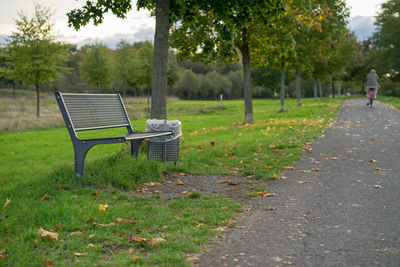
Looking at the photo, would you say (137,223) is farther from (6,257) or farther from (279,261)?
(279,261)

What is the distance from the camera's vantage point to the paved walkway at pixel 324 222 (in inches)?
138

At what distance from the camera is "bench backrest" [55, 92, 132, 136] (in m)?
6.20

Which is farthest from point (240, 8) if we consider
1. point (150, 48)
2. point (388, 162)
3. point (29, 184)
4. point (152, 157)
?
point (150, 48)

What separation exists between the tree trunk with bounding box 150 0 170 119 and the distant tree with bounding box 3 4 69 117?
22.7 m

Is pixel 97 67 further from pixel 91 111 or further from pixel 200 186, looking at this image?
pixel 200 186

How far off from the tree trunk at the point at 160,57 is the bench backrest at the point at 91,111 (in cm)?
119

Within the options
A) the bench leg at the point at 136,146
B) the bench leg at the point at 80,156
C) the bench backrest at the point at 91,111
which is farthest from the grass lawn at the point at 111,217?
the bench backrest at the point at 91,111

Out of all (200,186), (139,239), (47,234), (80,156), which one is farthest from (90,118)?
(139,239)

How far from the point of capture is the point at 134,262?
333cm

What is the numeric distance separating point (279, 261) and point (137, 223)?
1634mm

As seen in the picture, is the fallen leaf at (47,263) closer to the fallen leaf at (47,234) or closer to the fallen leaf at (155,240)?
the fallen leaf at (47,234)

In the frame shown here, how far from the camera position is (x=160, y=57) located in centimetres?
867

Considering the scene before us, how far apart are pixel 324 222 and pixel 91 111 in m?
4.24

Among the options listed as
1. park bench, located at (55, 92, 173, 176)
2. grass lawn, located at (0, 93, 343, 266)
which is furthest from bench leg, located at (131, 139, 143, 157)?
grass lawn, located at (0, 93, 343, 266)
